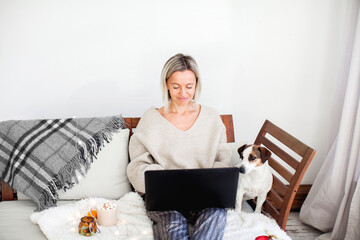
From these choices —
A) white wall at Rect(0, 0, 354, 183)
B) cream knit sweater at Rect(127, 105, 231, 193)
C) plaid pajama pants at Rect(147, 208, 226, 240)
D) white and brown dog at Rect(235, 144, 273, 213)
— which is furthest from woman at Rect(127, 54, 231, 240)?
white wall at Rect(0, 0, 354, 183)

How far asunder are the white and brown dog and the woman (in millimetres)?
156

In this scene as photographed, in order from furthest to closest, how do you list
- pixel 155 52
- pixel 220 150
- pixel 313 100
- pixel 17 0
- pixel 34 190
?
pixel 313 100 → pixel 155 52 → pixel 17 0 → pixel 220 150 → pixel 34 190

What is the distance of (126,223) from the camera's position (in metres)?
1.50

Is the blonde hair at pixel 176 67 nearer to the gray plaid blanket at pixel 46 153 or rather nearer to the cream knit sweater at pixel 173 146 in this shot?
the cream knit sweater at pixel 173 146

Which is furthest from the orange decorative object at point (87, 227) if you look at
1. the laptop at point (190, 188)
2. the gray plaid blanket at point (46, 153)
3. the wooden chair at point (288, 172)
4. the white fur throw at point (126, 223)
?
the wooden chair at point (288, 172)

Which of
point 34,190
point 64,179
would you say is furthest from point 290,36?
point 34,190

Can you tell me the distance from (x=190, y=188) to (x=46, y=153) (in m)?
0.86

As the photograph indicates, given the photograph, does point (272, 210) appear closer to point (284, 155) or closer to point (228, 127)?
point (284, 155)

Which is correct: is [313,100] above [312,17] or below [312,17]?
below

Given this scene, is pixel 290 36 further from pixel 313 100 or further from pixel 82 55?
pixel 82 55

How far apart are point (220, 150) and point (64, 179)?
0.87 meters

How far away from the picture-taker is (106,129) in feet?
5.91

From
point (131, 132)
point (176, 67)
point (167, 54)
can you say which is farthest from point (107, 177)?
point (167, 54)

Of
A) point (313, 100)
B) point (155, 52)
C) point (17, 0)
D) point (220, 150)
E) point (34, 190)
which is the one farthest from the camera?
point (313, 100)
